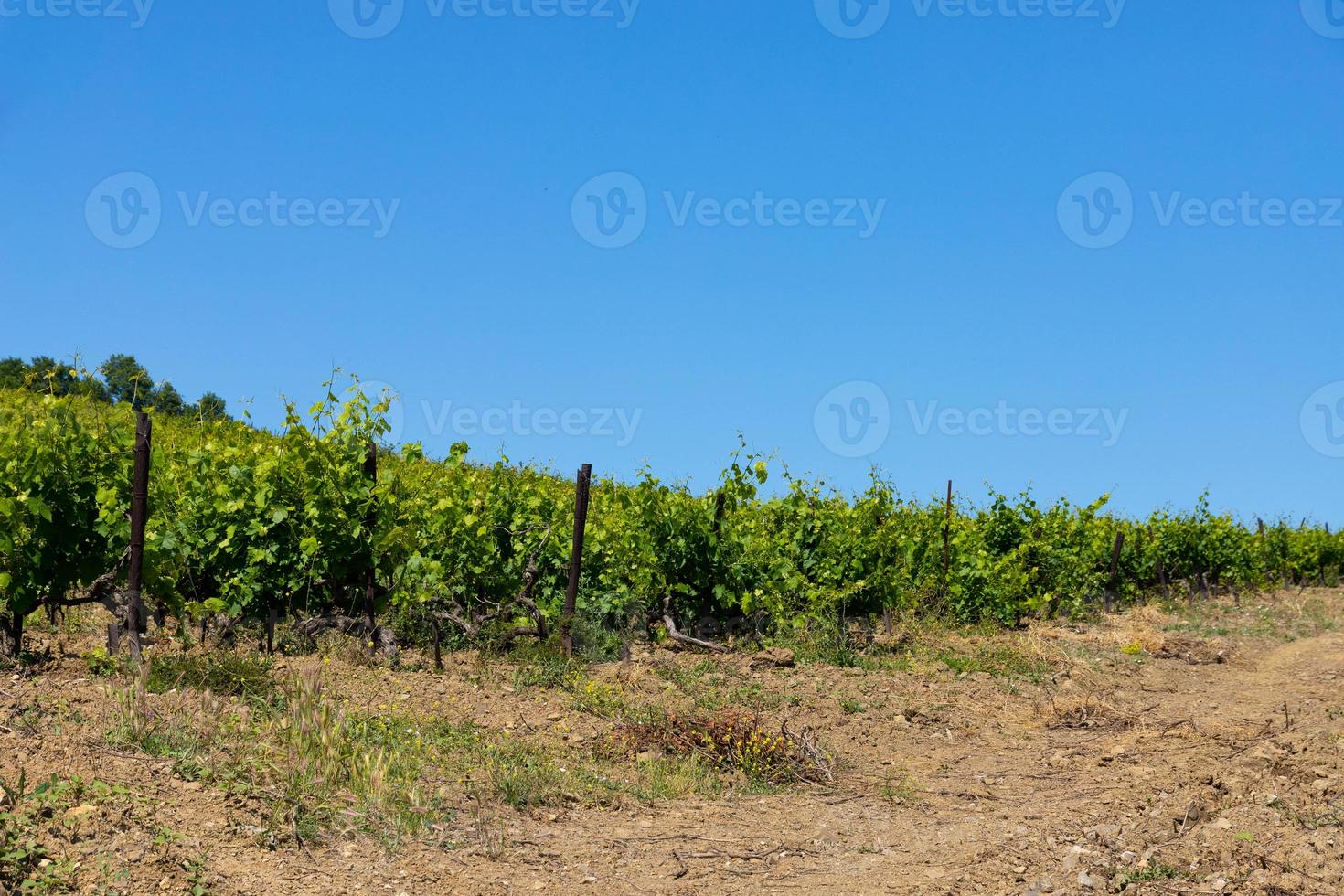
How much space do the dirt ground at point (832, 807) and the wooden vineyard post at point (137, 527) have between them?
419 mm

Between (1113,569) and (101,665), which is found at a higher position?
(1113,569)

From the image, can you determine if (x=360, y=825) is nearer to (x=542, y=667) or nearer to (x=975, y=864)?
(x=975, y=864)

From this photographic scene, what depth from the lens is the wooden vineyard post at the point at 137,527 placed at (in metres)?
7.51

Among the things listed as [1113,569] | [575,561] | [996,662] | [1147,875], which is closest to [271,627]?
[575,561]

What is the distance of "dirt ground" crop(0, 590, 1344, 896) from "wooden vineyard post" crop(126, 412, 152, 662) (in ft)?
1.37

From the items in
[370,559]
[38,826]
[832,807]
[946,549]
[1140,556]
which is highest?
[1140,556]

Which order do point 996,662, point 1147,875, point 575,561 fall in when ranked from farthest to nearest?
1. point 996,662
2. point 575,561
3. point 1147,875

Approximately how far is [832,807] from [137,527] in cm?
505

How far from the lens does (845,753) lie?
7961 millimetres

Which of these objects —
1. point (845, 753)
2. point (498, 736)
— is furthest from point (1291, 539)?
point (498, 736)

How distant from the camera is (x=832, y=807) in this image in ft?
21.8

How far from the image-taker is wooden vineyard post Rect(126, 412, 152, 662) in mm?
7508

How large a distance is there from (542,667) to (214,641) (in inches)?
106

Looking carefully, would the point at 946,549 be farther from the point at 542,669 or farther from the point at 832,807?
the point at 832,807
